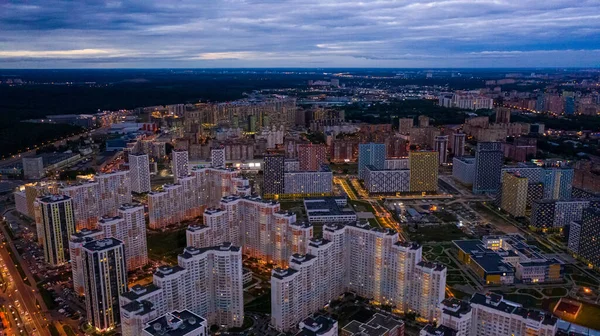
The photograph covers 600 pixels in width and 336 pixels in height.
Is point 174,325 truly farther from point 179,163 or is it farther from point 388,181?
point 388,181

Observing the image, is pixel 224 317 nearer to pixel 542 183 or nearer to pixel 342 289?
pixel 342 289

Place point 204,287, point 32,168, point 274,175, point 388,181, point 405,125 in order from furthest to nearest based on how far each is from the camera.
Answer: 1. point 405,125
2. point 32,168
3. point 388,181
4. point 274,175
5. point 204,287

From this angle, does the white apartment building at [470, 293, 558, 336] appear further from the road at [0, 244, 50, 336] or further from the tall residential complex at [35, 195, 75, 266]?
the tall residential complex at [35, 195, 75, 266]

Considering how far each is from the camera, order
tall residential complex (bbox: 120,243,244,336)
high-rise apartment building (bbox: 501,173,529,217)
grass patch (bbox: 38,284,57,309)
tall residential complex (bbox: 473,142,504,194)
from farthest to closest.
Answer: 1. tall residential complex (bbox: 473,142,504,194)
2. high-rise apartment building (bbox: 501,173,529,217)
3. grass patch (bbox: 38,284,57,309)
4. tall residential complex (bbox: 120,243,244,336)

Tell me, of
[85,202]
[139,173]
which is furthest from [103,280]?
[139,173]

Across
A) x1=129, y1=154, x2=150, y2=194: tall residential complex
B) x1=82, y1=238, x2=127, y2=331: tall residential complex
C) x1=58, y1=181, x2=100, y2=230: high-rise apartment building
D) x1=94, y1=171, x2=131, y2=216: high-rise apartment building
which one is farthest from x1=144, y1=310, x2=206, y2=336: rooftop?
x1=129, y1=154, x2=150, y2=194: tall residential complex
